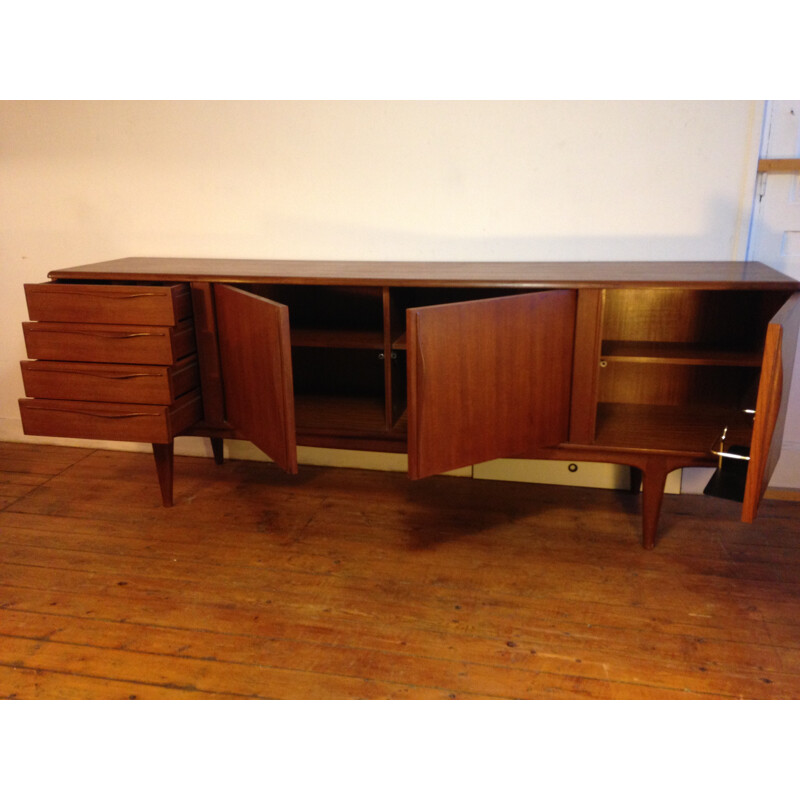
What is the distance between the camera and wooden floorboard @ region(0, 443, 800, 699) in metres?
1.58

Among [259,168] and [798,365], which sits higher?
[259,168]

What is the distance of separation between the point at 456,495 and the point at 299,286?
2.86 feet

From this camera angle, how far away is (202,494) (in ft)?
8.13

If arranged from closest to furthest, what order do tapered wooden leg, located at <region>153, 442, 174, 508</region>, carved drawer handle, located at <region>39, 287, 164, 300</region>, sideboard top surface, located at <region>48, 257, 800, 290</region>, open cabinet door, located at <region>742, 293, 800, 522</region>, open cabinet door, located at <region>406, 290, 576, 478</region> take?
open cabinet door, located at <region>742, 293, 800, 522</region>
open cabinet door, located at <region>406, 290, 576, 478</region>
sideboard top surface, located at <region>48, 257, 800, 290</region>
carved drawer handle, located at <region>39, 287, 164, 300</region>
tapered wooden leg, located at <region>153, 442, 174, 508</region>

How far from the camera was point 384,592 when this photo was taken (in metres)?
1.89

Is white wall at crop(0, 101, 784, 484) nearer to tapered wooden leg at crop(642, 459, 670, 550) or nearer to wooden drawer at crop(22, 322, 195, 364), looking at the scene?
wooden drawer at crop(22, 322, 195, 364)

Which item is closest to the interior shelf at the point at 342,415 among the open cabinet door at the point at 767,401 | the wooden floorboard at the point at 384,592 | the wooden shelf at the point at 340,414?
the wooden shelf at the point at 340,414

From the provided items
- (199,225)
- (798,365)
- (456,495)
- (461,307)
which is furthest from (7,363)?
(798,365)

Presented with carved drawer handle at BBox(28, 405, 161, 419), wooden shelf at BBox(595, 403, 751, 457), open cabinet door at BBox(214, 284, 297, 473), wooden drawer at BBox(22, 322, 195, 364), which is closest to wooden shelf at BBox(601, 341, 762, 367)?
wooden shelf at BBox(595, 403, 751, 457)

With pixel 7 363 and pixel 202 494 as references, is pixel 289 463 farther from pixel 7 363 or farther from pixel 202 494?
pixel 7 363

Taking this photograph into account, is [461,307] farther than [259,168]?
No

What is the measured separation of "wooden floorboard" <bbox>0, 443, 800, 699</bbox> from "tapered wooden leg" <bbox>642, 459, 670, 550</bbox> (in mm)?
59

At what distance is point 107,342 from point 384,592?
1.08 meters

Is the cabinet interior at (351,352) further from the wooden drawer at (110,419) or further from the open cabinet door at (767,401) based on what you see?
the open cabinet door at (767,401)
